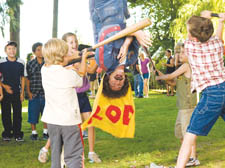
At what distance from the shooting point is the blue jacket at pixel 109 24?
267cm

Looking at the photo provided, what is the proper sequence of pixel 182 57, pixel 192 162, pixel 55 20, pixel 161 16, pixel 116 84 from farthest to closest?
1. pixel 161 16
2. pixel 55 20
3. pixel 182 57
4. pixel 192 162
5. pixel 116 84

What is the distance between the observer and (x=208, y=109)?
333cm

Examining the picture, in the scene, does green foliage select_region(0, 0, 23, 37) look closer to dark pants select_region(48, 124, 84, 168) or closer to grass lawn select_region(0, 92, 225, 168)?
grass lawn select_region(0, 92, 225, 168)

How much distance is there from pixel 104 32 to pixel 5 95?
144 inches

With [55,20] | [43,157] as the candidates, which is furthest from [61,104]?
[55,20]

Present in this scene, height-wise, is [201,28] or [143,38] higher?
[201,28]

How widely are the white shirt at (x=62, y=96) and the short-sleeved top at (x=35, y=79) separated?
112 inches

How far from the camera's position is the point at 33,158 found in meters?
4.63

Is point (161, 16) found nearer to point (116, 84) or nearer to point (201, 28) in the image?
point (201, 28)

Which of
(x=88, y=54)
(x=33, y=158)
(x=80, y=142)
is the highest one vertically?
(x=88, y=54)

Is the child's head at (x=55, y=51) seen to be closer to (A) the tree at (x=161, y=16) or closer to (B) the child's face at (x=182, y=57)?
(B) the child's face at (x=182, y=57)

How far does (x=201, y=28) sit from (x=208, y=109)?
2.29 ft

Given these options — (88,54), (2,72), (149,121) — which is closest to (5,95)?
(2,72)

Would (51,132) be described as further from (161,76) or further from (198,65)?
(198,65)
